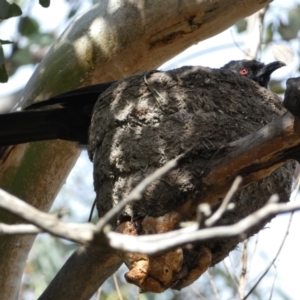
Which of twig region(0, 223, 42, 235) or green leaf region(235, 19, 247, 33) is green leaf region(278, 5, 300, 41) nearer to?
green leaf region(235, 19, 247, 33)

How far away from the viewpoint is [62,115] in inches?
217

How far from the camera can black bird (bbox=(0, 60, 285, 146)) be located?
5.22 m

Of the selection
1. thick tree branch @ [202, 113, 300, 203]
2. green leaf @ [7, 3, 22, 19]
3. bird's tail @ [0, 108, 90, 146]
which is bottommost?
bird's tail @ [0, 108, 90, 146]

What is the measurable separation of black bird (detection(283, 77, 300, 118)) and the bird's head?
2762mm

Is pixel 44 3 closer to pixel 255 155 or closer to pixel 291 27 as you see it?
pixel 255 155

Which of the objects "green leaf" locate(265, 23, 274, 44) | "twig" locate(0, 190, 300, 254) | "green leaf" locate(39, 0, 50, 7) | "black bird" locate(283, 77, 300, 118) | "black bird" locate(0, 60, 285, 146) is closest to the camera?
"twig" locate(0, 190, 300, 254)

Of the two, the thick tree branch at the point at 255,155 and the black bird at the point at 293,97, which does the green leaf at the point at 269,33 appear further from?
the black bird at the point at 293,97

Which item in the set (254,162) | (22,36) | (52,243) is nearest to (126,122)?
(254,162)

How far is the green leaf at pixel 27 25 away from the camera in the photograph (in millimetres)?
6906

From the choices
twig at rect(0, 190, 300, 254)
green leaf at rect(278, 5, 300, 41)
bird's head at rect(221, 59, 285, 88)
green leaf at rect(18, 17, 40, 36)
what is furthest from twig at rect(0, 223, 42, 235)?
green leaf at rect(278, 5, 300, 41)

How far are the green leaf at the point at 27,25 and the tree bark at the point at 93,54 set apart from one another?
1.23 meters

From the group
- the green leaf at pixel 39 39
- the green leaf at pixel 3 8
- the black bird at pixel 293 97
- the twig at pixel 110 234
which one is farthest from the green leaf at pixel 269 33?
the twig at pixel 110 234

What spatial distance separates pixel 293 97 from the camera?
11.2 ft

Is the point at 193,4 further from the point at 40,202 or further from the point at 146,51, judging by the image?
the point at 40,202
